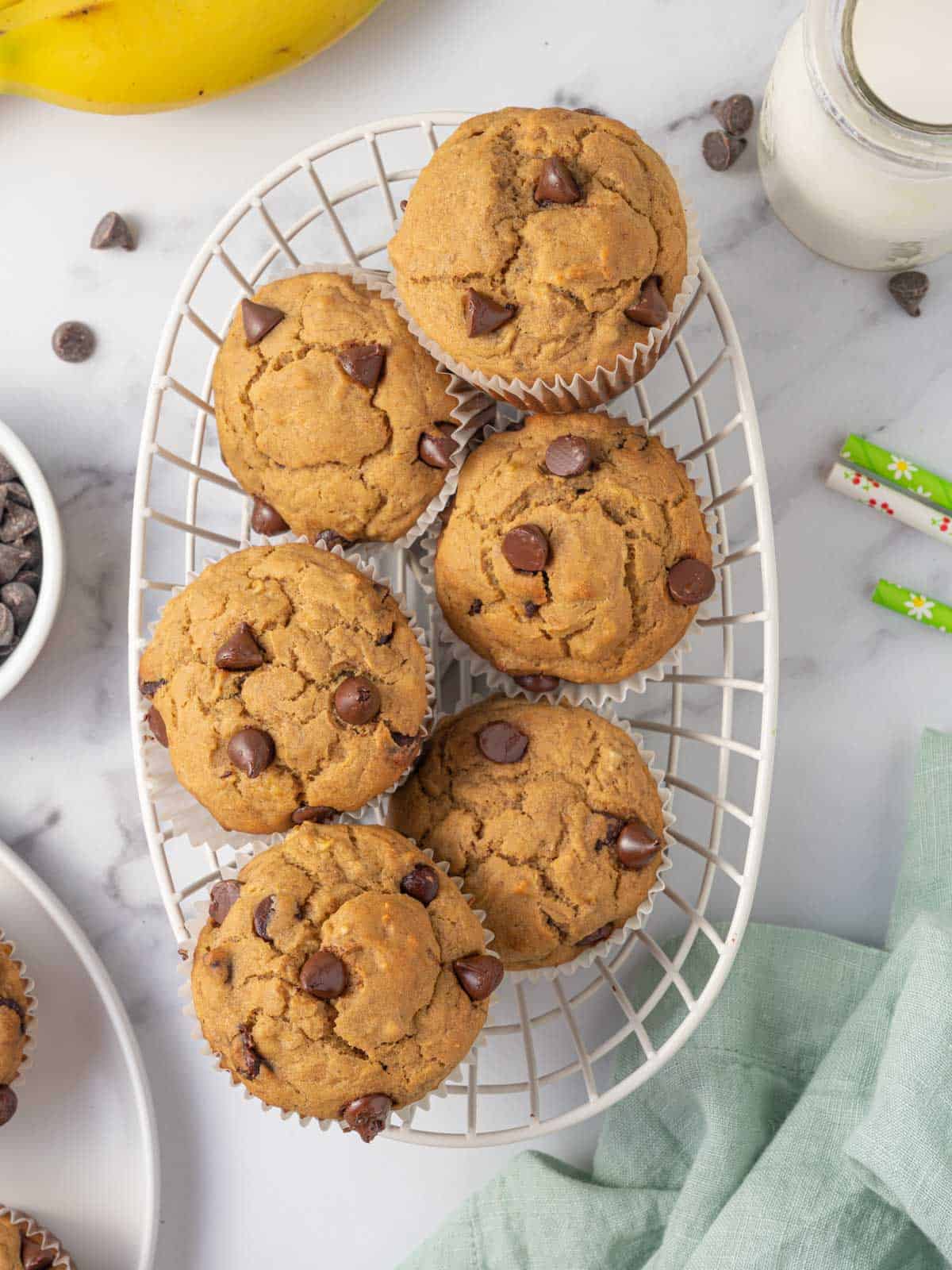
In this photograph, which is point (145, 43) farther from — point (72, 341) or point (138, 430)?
point (138, 430)

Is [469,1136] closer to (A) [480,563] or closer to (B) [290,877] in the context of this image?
(B) [290,877]

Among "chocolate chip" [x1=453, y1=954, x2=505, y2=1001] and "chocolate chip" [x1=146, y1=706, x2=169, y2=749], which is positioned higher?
"chocolate chip" [x1=146, y1=706, x2=169, y2=749]

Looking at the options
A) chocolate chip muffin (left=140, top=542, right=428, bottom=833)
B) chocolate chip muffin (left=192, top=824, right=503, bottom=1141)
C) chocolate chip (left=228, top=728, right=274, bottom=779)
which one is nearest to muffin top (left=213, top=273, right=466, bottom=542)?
chocolate chip muffin (left=140, top=542, right=428, bottom=833)

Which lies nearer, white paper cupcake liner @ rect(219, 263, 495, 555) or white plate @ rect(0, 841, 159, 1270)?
white paper cupcake liner @ rect(219, 263, 495, 555)

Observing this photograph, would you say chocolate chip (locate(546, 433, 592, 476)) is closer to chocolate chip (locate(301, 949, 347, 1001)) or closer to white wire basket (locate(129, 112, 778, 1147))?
white wire basket (locate(129, 112, 778, 1147))

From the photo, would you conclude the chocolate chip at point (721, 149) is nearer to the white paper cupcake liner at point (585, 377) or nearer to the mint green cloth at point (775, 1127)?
the white paper cupcake liner at point (585, 377)

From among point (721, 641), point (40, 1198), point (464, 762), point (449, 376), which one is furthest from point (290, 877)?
point (40, 1198)
